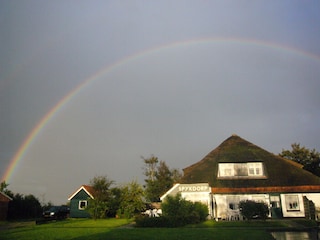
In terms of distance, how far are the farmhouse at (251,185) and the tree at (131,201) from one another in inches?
238

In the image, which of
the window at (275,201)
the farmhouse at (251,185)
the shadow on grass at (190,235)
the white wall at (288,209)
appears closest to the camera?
the shadow on grass at (190,235)

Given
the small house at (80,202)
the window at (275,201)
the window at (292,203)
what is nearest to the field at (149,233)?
the window at (275,201)

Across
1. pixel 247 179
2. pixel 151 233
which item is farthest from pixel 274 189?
pixel 151 233

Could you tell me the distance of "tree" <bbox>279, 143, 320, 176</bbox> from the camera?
153 feet

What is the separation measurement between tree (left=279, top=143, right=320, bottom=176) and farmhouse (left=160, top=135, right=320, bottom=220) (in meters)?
16.5

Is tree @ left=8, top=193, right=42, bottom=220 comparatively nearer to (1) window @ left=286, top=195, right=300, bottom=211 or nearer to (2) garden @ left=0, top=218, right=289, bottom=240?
(2) garden @ left=0, top=218, right=289, bottom=240

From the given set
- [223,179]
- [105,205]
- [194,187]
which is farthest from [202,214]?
[105,205]

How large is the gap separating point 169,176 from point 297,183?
4049 centimetres

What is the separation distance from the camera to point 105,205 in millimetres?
36531

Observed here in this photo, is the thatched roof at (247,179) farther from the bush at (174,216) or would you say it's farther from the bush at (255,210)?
the bush at (174,216)

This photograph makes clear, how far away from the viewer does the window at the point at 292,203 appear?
97.9 ft

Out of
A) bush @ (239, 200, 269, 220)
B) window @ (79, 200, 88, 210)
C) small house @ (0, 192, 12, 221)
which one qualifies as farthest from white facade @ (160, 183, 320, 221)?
small house @ (0, 192, 12, 221)

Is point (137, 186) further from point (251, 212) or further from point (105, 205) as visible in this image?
point (251, 212)

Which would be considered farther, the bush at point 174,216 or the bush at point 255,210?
the bush at point 255,210
